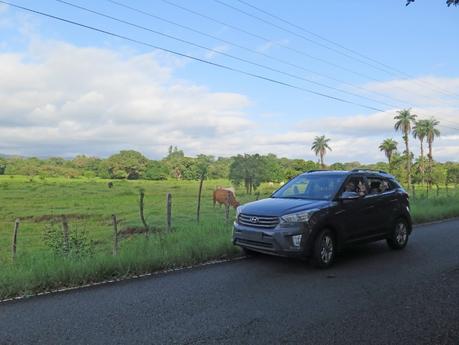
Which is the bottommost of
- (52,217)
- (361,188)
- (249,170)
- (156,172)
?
(52,217)

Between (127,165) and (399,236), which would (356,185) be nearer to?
(399,236)

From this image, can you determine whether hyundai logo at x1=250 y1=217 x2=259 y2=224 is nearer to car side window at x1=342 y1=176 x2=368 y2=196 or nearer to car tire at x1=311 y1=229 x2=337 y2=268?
car tire at x1=311 y1=229 x2=337 y2=268

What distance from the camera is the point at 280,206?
316 inches

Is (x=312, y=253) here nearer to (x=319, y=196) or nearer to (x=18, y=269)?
(x=319, y=196)

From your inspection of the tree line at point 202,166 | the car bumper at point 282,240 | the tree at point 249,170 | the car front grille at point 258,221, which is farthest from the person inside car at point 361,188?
the tree line at point 202,166

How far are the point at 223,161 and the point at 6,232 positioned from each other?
55.4 m

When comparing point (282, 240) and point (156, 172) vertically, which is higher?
point (156, 172)

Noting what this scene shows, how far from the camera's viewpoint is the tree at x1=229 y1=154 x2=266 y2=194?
49.1 m

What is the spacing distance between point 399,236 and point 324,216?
10.3ft

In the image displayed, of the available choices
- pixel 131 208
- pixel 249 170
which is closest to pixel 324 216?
pixel 131 208

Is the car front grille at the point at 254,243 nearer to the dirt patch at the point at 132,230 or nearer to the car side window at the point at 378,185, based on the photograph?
the car side window at the point at 378,185

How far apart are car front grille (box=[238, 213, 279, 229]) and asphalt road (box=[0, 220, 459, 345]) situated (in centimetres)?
78

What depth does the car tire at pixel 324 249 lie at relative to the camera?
7.76 m

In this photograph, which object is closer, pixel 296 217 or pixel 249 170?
pixel 296 217
